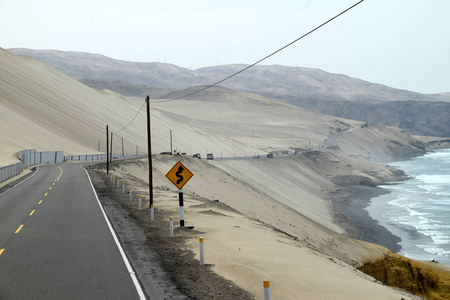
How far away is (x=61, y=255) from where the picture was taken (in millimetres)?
14734

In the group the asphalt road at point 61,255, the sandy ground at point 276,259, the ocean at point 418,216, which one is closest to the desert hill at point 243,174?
the sandy ground at point 276,259

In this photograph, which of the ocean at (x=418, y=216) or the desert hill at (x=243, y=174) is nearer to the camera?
the desert hill at (x=243, y=174)

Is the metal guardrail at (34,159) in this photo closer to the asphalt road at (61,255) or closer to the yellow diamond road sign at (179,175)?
the asphalt road at (61,255)

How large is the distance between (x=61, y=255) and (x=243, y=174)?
67.6 m

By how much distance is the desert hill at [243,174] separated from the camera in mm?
14164

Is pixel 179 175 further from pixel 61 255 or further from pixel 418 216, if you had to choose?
pixel 418 216

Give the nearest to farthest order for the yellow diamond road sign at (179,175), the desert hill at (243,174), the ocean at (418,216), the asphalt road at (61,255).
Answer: the asphalt road at (61,255)
the desert hill at (243,174)
the yellow diamond road sign at (179,175)
the ocean at (418,216)

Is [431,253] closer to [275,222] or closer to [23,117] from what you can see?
[275,222]

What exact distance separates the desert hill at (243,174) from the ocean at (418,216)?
6.17 metres

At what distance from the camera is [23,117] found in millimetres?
97812

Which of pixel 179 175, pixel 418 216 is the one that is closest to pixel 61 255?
pixel 179 175

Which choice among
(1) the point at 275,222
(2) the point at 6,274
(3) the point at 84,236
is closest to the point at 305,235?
(1) the point at 275,222

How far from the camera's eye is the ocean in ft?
136

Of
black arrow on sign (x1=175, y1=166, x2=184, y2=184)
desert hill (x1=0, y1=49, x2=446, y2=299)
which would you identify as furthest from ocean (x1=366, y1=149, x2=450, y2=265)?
black arrow on sign (x1=175, y1=166, x2=184, y2=184)
